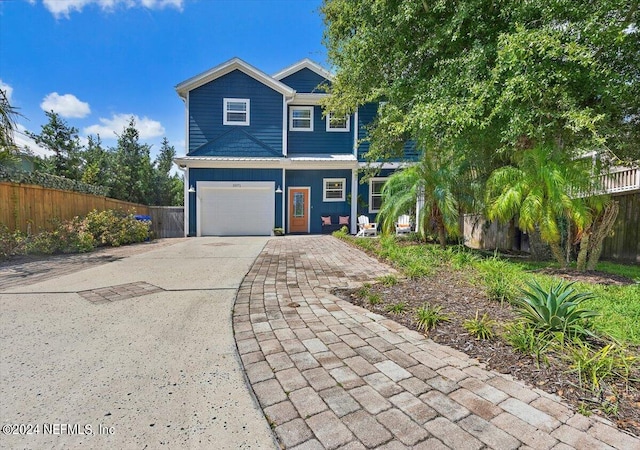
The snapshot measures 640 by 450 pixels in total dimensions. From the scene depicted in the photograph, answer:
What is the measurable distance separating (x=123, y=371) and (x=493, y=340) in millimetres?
3115

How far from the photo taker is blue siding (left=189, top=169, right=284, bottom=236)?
40.6 feet

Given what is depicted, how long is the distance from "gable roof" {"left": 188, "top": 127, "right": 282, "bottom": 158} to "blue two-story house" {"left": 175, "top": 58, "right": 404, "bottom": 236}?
0.04m

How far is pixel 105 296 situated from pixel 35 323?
0.96 m

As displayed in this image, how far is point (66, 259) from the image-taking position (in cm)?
695

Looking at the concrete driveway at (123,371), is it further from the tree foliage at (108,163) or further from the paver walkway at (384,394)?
the tree foliage at (108,163)

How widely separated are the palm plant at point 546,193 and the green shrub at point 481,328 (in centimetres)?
285

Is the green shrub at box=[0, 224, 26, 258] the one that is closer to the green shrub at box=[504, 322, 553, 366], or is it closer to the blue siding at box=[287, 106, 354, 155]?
the blue siding at box=[287, 106, 354, 155]

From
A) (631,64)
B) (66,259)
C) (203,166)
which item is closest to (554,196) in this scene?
(631,64)

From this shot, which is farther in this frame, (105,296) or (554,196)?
(554,196)

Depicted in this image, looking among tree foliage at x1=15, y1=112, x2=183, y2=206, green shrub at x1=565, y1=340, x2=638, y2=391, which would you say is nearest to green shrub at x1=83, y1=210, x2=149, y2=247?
tree foliage at x1=15, y1=112, x2=183, y2=206

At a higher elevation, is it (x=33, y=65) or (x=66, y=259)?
(x=33, y=65)

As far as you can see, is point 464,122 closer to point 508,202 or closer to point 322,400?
point 508,202

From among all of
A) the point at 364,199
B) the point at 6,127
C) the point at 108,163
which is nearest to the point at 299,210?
the point at 364,199

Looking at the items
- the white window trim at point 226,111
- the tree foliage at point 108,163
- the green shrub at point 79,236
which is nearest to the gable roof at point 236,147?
the white window trim at point 226,111
